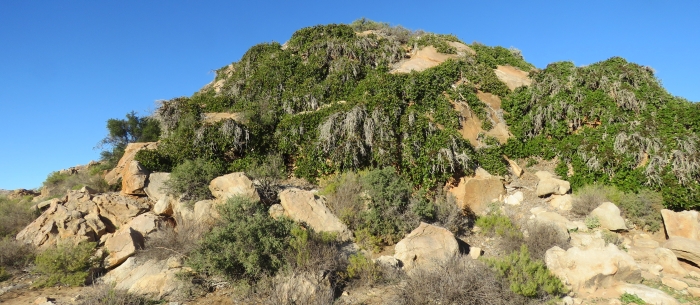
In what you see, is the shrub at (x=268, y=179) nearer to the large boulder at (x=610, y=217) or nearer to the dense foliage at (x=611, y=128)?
the dense foliage at (x=611, y=128)

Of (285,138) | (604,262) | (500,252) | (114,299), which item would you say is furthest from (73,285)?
(604,262)

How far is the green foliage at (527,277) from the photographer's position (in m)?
5.95

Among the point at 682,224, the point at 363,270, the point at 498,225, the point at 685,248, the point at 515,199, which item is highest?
the point at 515,199

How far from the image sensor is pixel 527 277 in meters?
6.30

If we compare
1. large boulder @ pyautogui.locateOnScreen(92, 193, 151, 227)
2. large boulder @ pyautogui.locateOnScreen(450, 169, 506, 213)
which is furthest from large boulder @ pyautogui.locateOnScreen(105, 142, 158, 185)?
large boulder @ pyautogui.locateOnScreen(450, 169, 506, 213)

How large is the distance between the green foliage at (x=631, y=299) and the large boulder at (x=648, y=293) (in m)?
0.08

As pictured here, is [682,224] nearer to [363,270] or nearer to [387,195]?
[387,195]

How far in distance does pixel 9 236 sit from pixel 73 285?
3758 mm

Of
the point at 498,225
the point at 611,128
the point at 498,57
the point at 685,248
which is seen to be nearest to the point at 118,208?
the point at 498,225

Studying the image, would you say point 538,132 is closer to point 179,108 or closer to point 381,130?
point 381,130

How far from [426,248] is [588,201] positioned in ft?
18.1

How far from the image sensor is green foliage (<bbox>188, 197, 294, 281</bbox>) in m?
6.66

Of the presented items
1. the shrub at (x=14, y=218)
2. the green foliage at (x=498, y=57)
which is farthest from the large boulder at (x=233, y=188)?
the green foliage at (x=498, y=57)

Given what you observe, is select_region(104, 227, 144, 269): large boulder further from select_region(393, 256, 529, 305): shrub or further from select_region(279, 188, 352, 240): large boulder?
select_region(393, 256, 529, 305): shrub
